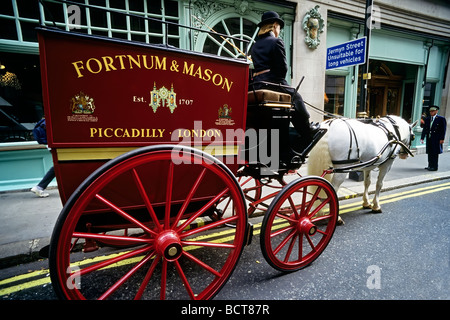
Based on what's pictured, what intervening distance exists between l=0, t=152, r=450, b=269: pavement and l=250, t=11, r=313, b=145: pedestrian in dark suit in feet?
9.94

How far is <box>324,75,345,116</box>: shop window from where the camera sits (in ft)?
26.6

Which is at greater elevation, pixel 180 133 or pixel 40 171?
pixel 180 133

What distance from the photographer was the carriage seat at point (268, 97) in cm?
230

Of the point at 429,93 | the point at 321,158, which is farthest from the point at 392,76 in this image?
the point at 321,158

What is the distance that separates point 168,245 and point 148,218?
44 centimetres

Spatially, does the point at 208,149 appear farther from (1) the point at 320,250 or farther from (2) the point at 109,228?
(1) the point at 320,250

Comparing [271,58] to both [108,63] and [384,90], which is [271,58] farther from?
[384,90]

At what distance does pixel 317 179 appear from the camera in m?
2.40

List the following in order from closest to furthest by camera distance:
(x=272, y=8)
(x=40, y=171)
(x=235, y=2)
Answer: (x=40, y=171) → (x=235, y=2) → (x=272, y=8)

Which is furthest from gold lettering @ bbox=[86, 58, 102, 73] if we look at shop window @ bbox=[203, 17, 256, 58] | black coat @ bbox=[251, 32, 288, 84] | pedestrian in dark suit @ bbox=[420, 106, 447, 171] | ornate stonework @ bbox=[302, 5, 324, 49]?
pedestrian in dark suit @ bbox=[420, 106, 447, 171]

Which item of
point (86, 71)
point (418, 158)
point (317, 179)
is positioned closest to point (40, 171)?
point (86, 71)

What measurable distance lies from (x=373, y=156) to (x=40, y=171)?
6.43 m

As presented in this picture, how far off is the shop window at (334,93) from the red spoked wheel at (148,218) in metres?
7.27

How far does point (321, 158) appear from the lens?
3432 mm
